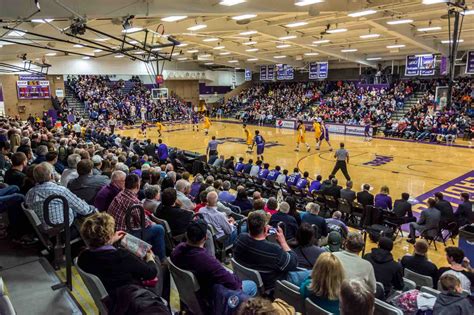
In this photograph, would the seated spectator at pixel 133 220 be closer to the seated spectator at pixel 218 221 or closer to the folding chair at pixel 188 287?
the folding chair at pixel 188 287

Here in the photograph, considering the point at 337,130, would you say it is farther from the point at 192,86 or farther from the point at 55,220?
the point at 55,220

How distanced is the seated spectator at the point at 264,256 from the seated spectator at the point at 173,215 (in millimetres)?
1346

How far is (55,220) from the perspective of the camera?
4.24 m

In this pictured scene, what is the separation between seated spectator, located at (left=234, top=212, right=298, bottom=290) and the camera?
11.2 ft

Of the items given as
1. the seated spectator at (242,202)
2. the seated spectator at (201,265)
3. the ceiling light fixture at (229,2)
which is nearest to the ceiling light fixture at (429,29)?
the ceiling light fixture at (229,2)

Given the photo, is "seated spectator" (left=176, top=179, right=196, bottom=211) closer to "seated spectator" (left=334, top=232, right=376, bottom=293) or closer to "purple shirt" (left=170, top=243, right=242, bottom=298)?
"purple shirt" (left=170, top=243, right=242, bottom=298)

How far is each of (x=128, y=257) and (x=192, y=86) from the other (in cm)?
4139

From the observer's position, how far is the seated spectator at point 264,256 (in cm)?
340

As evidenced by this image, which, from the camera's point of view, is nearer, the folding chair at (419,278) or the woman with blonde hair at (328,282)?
the woman with blonde hair at (328,282)

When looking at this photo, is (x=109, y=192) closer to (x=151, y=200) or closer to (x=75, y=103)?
(x=151, y=200)

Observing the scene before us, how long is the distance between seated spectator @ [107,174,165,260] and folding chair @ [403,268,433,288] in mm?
2954

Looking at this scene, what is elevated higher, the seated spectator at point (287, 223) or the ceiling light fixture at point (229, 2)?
the ceiling light fixture at point (229, 2)

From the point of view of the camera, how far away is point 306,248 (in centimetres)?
Answer: 392

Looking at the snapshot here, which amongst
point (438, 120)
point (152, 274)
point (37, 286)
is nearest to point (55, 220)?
point (37, 286)
